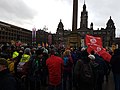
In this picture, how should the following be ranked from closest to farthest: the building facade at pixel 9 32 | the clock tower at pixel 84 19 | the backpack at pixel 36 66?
1. the backpack at pixel 36 66
2. the building facade at pixel 9 32
3. the clock tower at pixel 84 19

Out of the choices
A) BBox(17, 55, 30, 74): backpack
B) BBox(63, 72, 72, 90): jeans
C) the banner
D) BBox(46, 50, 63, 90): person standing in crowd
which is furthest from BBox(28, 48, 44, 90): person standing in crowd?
the banner

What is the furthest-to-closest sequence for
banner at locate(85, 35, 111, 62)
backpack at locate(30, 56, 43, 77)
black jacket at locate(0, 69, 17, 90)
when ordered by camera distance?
1. banner at locate(85, 35, 111, 62)
2. backpack at locate(30, 56, 43, 77)
3. black jacket at locate(0, 69, 17, 90)

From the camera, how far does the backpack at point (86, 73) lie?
21.1ft

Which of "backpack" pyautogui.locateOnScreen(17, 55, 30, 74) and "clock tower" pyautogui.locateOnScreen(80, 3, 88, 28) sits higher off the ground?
"clock tower" pyautogui.locateOnScreen(80, 3, 88, 28)

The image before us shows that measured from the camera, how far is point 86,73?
6457mm

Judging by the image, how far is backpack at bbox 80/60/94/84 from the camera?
6.45m

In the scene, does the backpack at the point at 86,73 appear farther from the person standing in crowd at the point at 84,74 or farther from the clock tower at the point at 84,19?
the clock tower at the point at 84,19

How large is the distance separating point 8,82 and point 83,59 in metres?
2.99

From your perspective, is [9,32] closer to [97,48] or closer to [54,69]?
[97,48]

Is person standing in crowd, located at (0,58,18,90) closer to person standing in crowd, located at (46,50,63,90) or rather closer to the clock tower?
person standing in crowd, located at (46,50,63,90)

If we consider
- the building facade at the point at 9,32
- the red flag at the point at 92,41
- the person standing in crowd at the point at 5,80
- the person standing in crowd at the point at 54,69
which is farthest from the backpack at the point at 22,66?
A: the building facade at the point at 9,32

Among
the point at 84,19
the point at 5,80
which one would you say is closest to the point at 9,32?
the point at 84,19

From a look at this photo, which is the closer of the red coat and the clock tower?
the red coat

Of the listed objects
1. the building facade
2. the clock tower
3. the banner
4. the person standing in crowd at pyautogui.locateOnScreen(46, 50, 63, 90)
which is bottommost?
the person standing in crowd at pyautogui.locateOnScreen(46, 50, 63, 90)
